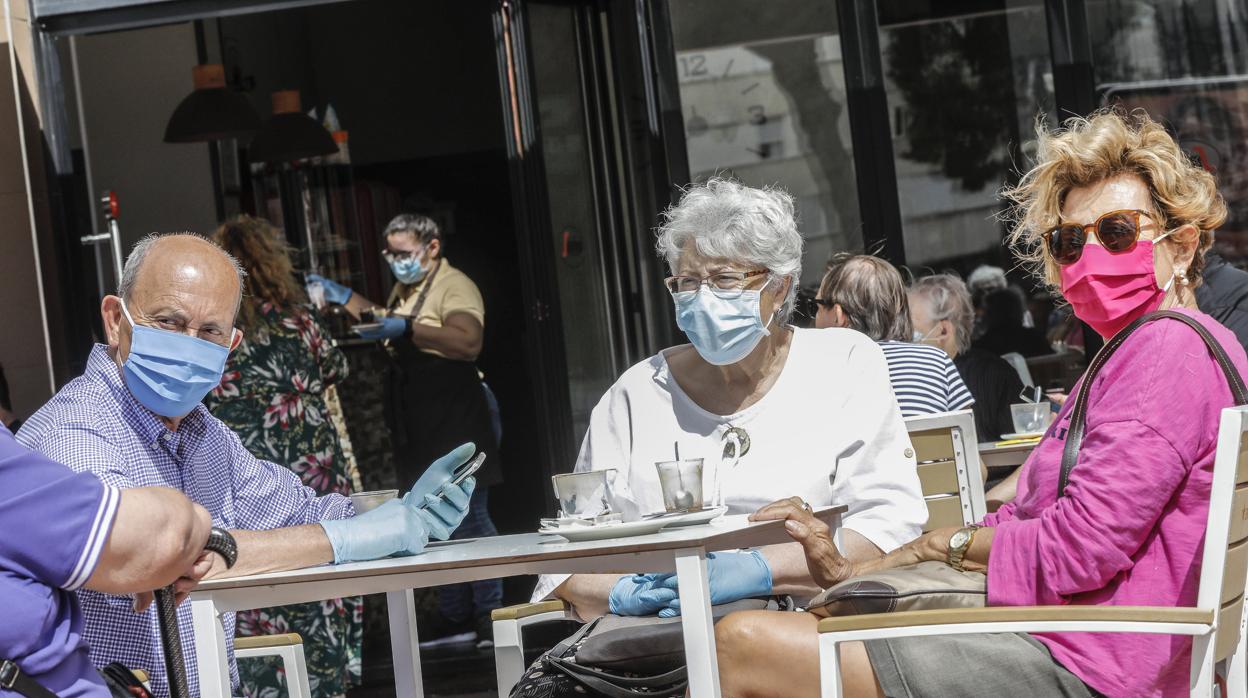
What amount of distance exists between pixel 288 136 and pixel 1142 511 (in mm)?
6726

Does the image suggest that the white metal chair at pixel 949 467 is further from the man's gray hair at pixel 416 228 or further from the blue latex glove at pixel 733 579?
the man's gray hair at pixel 416 228

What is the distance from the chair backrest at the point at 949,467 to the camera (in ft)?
12.3

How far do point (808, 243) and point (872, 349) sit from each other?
416 cm

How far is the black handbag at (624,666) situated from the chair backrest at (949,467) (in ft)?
3.61

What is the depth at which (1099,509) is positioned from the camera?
2.34 metres

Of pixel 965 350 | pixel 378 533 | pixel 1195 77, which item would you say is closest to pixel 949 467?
pixel 378 533

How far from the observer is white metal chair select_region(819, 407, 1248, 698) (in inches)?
81.5

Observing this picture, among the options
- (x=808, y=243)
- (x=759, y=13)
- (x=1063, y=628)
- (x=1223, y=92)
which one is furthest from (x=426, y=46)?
(x=1063, y=628)

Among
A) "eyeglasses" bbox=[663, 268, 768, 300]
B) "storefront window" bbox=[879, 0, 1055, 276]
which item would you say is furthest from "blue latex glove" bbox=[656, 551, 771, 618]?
"storefront window" bbox=[879, 0, 1055, 276]

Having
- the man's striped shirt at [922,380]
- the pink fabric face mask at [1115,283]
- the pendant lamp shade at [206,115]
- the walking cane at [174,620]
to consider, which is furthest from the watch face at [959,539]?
the pendant lamp shade at [206,115]

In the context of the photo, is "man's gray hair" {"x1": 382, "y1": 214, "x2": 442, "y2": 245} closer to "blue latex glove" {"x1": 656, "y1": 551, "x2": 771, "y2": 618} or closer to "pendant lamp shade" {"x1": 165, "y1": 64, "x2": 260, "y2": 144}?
"pendant lamp shade" {"x1": 165, "y1": 64, "x2": 260, "y2": 144}

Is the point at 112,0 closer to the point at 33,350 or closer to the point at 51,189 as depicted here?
the point at 51,189

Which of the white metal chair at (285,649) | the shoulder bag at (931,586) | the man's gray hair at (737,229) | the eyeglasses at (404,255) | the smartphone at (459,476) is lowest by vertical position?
the white metal chair at (285,649)

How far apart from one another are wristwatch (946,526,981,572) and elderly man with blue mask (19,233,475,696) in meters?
0.88
